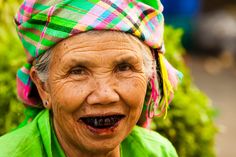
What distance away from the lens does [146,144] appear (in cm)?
335

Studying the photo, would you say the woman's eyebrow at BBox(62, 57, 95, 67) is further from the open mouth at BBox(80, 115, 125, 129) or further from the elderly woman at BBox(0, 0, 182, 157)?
the open mouth at BBox(80, 115, 125, 129)

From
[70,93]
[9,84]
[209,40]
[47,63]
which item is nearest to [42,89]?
[47,63]

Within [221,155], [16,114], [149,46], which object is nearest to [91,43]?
[149,46]

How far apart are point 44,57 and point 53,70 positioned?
0.30 feet

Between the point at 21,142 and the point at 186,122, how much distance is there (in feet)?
6.00

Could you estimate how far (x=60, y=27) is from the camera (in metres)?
2.69

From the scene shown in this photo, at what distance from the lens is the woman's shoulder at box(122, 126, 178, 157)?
3.31 m

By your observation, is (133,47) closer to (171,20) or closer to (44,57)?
(44,57)

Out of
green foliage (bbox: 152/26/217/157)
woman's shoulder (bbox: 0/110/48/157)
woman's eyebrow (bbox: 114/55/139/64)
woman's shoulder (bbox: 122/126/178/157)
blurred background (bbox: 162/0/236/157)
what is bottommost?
blurred background (bbox: 162/0/236/157)

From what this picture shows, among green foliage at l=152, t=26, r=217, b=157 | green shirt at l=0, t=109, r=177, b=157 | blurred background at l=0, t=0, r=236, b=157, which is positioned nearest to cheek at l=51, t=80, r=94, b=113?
green shirt at l=0, t=109, r=177, b=157

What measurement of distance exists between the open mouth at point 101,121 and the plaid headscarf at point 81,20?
0.39 meters

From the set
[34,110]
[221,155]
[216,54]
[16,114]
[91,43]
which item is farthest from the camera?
[216,54]

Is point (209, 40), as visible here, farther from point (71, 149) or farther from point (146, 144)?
point (71, 149)

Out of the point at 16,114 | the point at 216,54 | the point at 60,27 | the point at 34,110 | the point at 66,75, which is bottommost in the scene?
the point at 216,54
